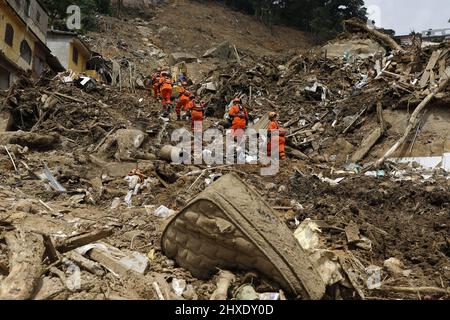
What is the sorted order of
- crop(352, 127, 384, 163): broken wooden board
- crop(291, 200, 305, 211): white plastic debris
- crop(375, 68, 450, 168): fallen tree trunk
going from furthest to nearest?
crop(352, 127, 384, 163): broken wooden board
crop(375, 68, 450, 168): fallen tree trunk
crop(291, 200, 305, 211): white plastic debris

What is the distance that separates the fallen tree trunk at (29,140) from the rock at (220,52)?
22.1 m

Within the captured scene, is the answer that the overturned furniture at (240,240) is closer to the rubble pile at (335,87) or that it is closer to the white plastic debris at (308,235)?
the white plastic debris at (308,235)

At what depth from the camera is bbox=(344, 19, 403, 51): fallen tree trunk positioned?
609 inches

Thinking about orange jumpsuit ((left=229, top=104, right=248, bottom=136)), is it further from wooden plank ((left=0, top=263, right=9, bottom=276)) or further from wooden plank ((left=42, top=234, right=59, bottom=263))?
wooden plank ((left=0, top=263, right=9, bottom=276))

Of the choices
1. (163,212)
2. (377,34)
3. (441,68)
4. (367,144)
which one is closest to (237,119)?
(367,144)

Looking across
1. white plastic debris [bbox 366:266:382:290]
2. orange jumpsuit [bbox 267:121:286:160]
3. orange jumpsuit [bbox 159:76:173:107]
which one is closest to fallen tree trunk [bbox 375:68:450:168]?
orange jumpsuit [bbox 267:121:286:160]

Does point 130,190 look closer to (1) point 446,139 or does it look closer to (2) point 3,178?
(2) point 3,178

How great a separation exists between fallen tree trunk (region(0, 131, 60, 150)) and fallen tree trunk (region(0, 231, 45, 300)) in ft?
20.6

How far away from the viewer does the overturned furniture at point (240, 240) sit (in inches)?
146

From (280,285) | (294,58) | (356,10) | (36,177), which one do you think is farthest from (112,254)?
(356,10)

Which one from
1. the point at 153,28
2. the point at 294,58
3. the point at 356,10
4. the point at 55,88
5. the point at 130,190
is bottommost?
the point at 130,190

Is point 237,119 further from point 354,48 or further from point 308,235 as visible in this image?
point 354,48
